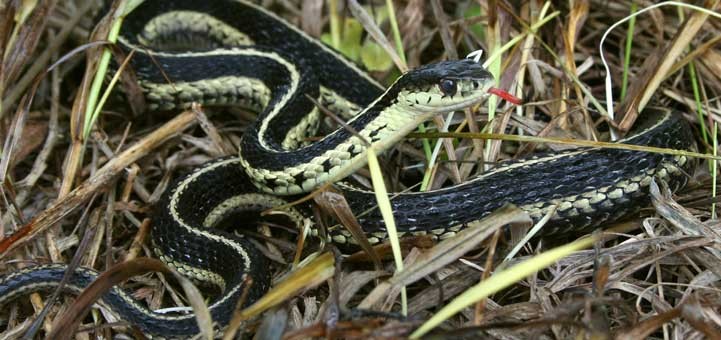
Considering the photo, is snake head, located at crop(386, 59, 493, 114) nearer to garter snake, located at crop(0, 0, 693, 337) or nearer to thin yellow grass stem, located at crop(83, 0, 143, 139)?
garter snake, located at crop(0, 0, 693, 337)

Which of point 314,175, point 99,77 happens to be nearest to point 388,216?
point 314,175

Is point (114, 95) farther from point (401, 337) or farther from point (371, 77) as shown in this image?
point (401, 337)

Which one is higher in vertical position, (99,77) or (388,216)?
(99,77)

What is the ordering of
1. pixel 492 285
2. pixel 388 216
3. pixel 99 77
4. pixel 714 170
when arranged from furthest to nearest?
pixel 99 77
pixel 714 170
pixel 388 216
pixel 492 285

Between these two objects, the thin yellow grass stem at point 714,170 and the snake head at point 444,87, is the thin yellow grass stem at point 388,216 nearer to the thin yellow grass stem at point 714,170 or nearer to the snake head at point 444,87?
the snake head at point 444,87

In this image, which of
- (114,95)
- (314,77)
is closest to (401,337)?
(314,77)

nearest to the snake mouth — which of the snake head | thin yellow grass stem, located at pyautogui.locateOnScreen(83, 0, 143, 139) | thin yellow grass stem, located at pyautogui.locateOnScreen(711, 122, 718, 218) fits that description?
the snake head

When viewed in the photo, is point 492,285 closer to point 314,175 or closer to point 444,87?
point 444,87

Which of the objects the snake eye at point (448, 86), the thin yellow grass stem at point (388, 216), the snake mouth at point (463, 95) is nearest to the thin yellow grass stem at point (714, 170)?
the snake mouth at point (463, 95)
